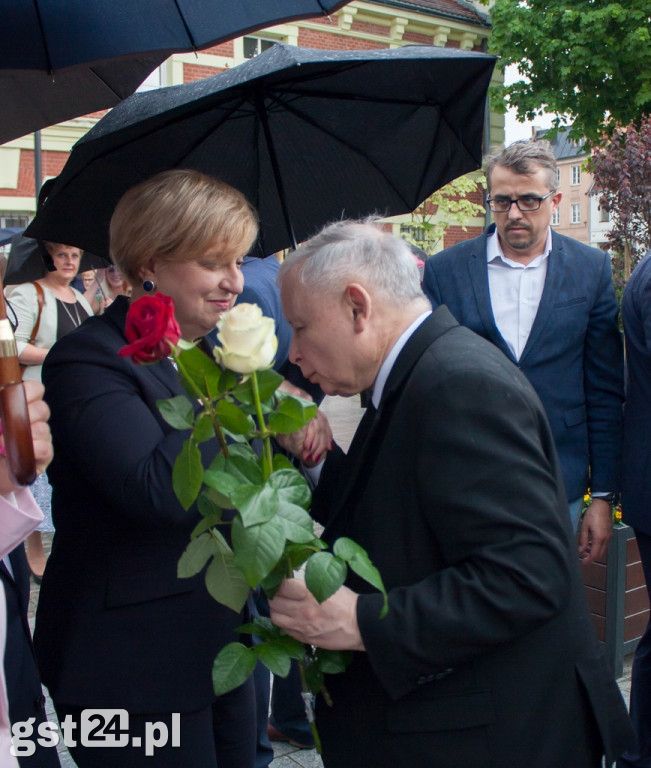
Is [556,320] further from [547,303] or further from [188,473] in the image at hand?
[188,473]

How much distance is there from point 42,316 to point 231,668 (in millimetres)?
4616

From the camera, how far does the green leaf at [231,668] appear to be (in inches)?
60.0

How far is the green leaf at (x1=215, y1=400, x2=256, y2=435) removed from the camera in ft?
4.63

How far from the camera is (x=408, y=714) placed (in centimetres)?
161

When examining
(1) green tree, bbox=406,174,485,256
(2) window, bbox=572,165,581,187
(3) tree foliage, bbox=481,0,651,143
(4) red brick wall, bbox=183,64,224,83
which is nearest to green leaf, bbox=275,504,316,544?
(1) green tree, bbox=406,174,485,256

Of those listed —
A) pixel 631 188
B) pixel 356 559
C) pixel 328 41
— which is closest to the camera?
pixel 356 559

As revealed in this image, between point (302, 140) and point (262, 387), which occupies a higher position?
point (302, 140)

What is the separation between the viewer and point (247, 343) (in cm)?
132

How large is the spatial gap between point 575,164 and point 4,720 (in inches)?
2768

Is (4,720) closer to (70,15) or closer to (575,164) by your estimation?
(70,15)

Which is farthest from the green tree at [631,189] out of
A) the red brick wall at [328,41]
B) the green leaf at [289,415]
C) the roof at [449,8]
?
the roof at [449,8]

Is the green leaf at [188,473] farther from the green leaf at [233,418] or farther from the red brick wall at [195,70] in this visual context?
the red brick wall at [195,70]

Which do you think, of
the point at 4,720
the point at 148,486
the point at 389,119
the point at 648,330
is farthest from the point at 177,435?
the point at 648,330

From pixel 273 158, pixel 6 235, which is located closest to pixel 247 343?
pixel 273 158
